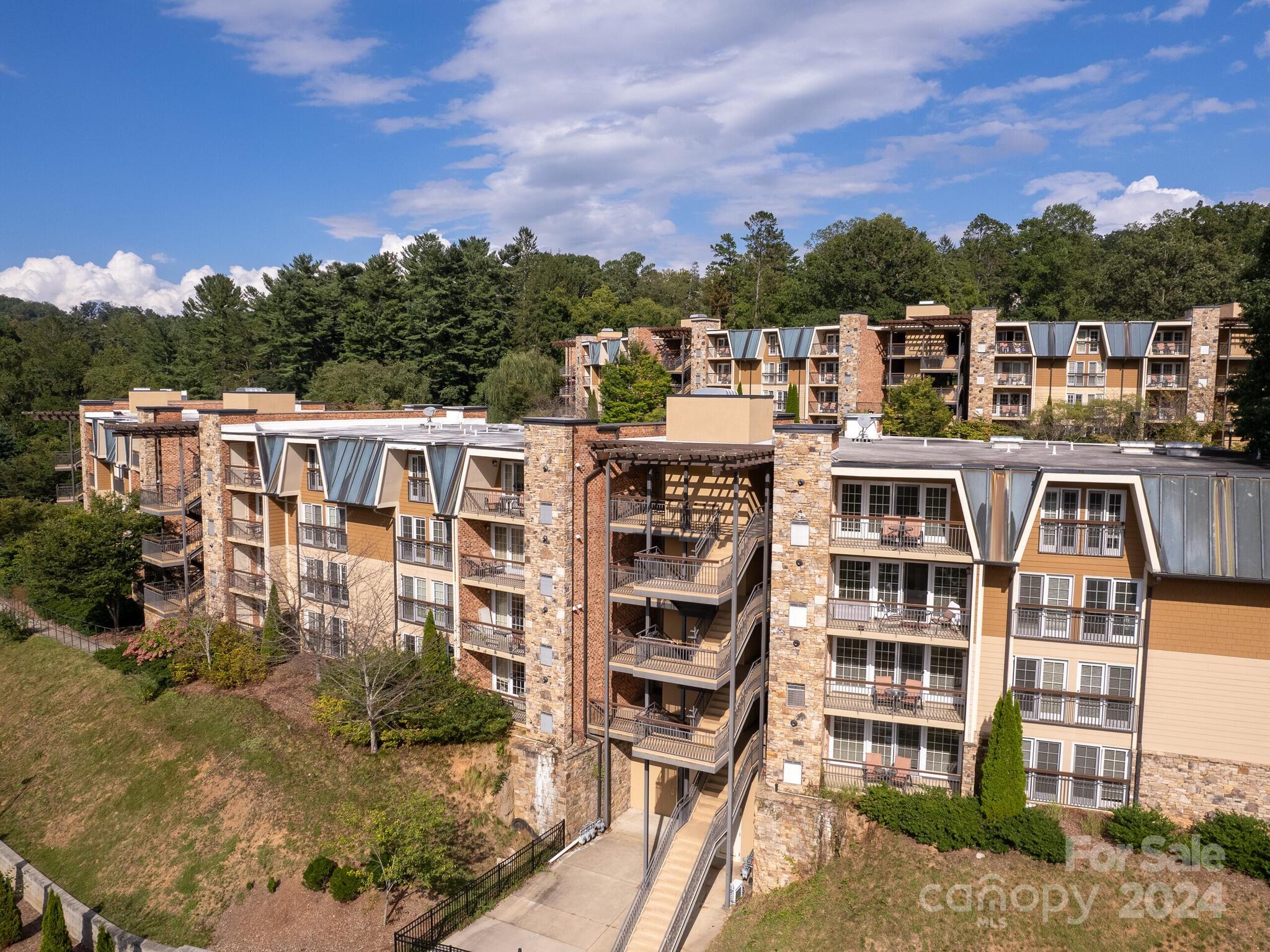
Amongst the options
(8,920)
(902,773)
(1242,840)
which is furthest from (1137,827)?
(8,920)

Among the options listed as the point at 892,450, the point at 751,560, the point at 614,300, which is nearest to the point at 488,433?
the point at 751,560

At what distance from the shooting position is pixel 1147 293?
69.5 metres

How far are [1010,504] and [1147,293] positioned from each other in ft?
195

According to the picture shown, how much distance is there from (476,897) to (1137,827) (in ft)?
60.4

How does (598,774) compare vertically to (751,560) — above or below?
below

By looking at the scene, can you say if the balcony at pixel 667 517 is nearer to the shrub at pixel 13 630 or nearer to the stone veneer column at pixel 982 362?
the stone veneer column at pixel 982 362

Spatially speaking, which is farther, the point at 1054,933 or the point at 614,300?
the point at 614,300

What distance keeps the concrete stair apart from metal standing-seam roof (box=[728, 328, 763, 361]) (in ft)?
135

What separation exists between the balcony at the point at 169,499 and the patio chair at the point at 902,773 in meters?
34.4

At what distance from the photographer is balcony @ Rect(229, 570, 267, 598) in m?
38.2

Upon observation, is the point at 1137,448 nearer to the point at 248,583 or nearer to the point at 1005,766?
the point at 1005,766

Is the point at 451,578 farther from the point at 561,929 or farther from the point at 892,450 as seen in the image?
the point at 892,450

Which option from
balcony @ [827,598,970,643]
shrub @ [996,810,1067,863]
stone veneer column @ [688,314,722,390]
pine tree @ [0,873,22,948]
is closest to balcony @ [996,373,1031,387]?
stone veneer column @ [688,314,722,390]

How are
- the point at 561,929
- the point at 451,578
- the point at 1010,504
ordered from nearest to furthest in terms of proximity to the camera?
the point at 1010,504
the point at 561,929
the point at 451,578
